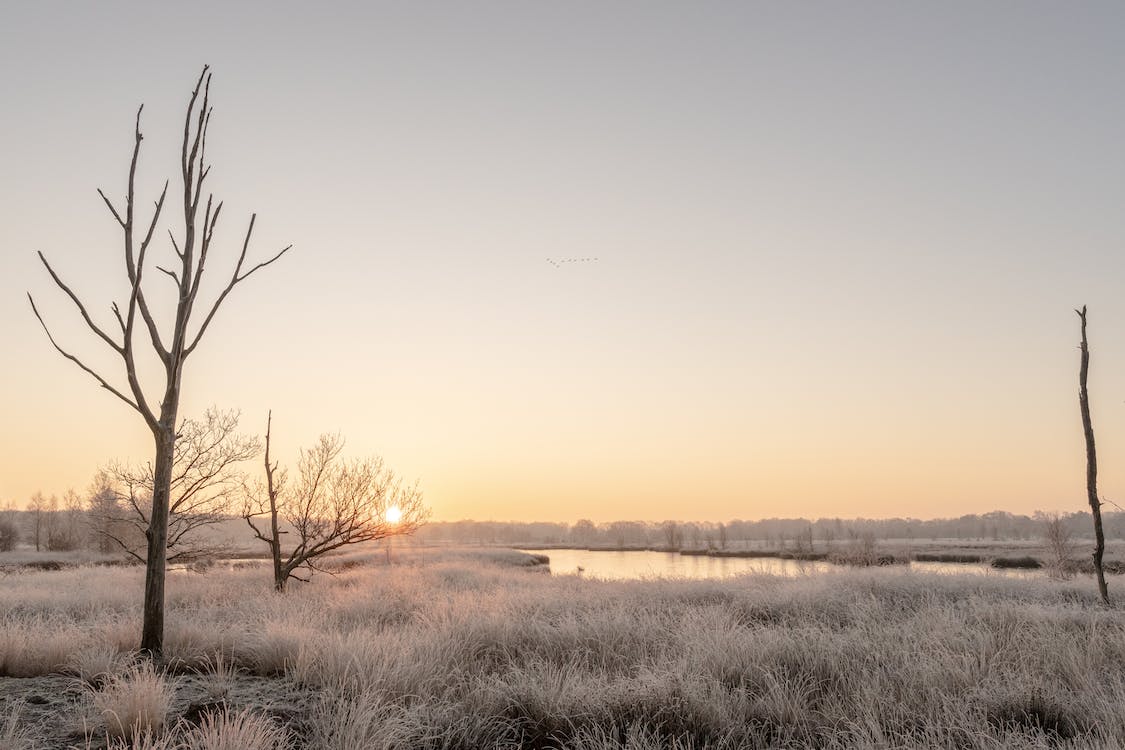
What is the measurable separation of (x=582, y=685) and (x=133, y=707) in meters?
3.59

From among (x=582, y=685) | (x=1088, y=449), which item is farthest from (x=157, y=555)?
(x=1088, y=449)

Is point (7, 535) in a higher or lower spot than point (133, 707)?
lower

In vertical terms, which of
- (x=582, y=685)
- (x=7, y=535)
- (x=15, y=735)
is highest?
(x=15, y=735)

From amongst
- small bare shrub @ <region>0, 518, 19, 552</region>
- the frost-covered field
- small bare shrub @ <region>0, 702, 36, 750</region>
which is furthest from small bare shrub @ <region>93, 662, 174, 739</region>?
small bare shrub @ <region>0, 518, 19, 552</region>

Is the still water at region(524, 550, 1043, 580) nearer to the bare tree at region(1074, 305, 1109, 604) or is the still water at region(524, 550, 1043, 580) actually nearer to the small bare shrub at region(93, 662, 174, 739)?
the bare tree at region(1074, 305, 1109, 604)

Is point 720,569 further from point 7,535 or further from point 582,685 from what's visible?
point 7,535

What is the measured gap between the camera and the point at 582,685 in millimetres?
5969

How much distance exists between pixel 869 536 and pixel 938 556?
844 cm

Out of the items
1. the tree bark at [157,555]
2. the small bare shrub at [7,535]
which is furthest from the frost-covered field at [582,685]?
the small bare shrub at [7,535]

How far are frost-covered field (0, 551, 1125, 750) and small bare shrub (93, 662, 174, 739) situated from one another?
0.06ft

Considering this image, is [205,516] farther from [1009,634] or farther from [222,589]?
[1009,634]

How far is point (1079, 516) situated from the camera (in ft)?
529

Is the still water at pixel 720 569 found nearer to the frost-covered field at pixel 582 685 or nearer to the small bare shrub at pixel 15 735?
the frost-covered field at pixel 582 685

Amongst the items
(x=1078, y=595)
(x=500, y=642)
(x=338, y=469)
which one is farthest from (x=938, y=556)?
(x=500, y=642)
